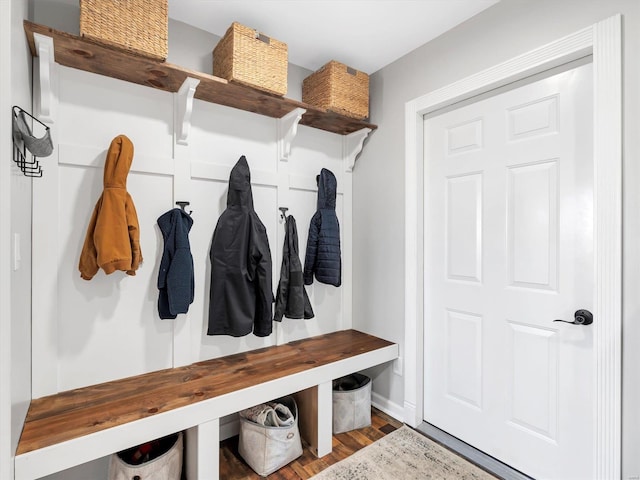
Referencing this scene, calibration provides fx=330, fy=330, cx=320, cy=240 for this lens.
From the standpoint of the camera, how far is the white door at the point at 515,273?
1.57 meters

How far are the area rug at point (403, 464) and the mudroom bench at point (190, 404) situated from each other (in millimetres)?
181

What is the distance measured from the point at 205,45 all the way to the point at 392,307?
208cm

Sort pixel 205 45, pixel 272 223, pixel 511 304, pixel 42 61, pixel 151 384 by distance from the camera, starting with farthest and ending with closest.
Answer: pixel 272 223, pixel 205 45, pixel 511 304, pixel 151 384, pixel 42 61

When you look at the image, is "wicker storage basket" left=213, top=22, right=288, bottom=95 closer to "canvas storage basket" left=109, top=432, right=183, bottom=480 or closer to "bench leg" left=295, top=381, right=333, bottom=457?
"bench leg" left=295, top=381, right=333, bottom=457

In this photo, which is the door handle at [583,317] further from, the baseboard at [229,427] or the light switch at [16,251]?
the light switch at [16,251]

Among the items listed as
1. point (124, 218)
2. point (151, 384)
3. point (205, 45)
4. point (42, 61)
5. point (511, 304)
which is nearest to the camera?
point (42, 61)

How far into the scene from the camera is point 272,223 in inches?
88.0

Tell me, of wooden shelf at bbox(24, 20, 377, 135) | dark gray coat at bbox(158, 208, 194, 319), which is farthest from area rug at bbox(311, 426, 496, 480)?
wooden shelf at bbox(24, 20, 377, 135)

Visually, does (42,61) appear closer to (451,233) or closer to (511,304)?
(451,233)

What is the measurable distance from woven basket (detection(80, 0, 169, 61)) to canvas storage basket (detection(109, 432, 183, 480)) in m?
1.85

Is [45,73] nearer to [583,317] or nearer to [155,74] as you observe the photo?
[155,74]

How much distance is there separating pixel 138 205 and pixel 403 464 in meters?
2.03

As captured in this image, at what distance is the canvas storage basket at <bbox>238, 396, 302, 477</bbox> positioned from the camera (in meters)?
1.75

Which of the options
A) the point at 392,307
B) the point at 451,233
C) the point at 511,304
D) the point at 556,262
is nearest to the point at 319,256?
the point at 392,307
